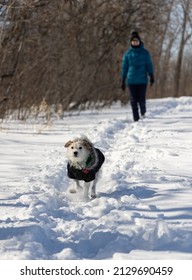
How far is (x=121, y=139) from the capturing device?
32.0 ft

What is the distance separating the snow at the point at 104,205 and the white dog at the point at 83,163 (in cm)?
21

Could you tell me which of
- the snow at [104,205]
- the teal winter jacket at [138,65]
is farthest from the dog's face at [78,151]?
the teal winter jacket at [138,65]

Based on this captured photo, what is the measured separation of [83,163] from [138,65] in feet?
23.5

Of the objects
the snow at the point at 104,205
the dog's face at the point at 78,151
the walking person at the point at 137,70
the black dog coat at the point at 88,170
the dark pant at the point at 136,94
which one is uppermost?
the walking person at the point at 137,70

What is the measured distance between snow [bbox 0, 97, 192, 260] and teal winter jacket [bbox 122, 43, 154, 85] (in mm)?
3195

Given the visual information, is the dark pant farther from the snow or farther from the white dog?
the white dog

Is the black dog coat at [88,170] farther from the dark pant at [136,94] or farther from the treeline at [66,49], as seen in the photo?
the dark pant at [136,94]

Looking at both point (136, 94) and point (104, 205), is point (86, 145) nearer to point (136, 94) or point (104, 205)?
point (104, 205)

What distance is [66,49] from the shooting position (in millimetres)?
15844

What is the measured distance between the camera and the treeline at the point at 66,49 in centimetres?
1185

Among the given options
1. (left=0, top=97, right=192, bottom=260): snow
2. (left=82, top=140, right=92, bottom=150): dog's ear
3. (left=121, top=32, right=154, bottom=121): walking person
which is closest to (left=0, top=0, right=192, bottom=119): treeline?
(left=121, top=32, right=154, bottom=121): walking person

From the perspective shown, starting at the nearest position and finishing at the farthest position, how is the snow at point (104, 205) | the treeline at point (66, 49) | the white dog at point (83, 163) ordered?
the snow at point (104, 205) → the white dog at point (83, 163) → the treeline at point (66, 49)

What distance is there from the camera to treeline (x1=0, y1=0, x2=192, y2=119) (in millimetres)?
11852
